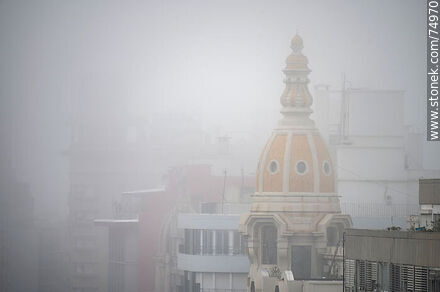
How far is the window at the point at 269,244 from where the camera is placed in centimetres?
12825

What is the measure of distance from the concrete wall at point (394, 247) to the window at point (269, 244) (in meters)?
42.6

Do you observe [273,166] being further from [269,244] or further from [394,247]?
[394,247]

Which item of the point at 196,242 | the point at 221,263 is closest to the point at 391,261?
the point at 221,263

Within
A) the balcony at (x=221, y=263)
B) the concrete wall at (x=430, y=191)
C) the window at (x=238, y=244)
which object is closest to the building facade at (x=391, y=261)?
the concrete wall at (x=430, y=191)

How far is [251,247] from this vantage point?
419 ft

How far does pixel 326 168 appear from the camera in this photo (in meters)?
130

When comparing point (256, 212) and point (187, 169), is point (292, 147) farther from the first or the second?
point (187, 169)

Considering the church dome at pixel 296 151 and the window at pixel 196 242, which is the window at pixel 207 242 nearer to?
the window at pixel 196 242

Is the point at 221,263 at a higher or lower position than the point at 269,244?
lower

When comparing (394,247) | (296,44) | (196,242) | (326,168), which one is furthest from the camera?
(196,242)

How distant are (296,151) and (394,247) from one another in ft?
170

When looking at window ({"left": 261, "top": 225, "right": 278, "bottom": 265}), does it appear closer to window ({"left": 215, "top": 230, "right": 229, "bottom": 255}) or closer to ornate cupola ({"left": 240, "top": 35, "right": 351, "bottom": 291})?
ornate cupola ({"left": 240, "top": 35, "right": 351, "bottom": 291})

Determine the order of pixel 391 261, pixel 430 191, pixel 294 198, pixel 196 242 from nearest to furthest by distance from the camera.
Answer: pixel 391 261, pixel 430 191, pixel 294 198, pixel 196 242

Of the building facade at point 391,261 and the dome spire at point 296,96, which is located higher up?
the dome spire at point 296,96
